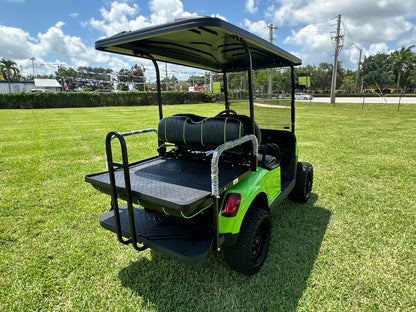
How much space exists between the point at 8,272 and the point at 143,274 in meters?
1.21

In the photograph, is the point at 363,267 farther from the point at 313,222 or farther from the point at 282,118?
the point at 282,118

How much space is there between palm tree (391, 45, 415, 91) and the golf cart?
63.3m

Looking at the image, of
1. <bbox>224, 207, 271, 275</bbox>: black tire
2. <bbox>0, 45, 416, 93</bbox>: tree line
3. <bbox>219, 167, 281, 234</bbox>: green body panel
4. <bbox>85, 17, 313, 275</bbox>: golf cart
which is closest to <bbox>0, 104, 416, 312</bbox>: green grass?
<bbox>224, 207, 271, 275</bbox>: black tire

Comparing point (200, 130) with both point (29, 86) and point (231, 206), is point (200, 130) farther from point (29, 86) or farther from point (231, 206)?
point (29, 86)

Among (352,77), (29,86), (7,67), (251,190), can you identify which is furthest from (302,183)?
(352,77)

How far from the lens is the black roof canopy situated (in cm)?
162

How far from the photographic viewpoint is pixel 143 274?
2.19 metres

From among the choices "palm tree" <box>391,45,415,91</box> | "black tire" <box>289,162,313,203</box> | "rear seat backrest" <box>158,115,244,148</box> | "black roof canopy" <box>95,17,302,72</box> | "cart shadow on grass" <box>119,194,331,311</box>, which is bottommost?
"cart shadow on grass" <box>119,194,331,311</box>

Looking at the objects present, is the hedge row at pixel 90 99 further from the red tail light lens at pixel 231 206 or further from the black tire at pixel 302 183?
the red tail light lens at pixel 231 206

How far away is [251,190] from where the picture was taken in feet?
6.82

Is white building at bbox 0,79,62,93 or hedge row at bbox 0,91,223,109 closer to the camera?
hedge row at bbox 0,91,223,109

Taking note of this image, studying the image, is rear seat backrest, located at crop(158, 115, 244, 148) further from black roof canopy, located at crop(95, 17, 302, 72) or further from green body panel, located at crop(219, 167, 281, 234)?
black roof canopy, located at crop(95, 17, 302, 72)

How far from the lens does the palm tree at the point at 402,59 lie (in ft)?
165

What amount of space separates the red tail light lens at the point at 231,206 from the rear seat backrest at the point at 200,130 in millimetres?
541
